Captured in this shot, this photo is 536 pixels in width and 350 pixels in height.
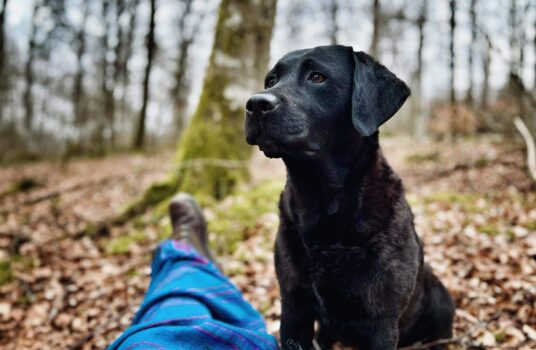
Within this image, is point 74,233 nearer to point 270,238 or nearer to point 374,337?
point 270,238

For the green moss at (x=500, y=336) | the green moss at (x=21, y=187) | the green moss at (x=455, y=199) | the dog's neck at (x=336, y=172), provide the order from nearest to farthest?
the dog's neck at (x=336, y=172) → the green moss at (x=500, y=336) → the green moss at (x=455, y=199) → the green moss at (x=21, y=187)

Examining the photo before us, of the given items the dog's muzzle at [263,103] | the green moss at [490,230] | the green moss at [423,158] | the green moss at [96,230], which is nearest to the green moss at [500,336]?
the green moss at [490,230]

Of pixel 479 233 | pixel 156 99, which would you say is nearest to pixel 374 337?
pixel 479 233

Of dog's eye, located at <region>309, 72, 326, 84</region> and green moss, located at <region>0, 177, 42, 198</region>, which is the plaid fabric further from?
green moss, located at <region>0, 177, 42, 198</region>

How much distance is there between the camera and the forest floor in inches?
119

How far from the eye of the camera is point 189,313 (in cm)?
223

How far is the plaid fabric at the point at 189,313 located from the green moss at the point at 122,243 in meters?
1.67

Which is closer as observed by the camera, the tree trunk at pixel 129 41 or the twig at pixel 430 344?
the twig at pixel 430 344

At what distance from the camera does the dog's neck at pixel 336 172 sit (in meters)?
2.00

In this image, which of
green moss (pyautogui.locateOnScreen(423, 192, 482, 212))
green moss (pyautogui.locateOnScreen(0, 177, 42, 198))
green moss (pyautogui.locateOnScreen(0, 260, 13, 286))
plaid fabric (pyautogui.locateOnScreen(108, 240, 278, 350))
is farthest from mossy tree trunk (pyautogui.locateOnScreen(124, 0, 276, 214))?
green moss (pyautogui.locateOnScreen(0, 177, 42, 198))

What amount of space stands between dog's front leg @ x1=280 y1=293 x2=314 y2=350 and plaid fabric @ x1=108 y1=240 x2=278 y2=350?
0.67 ft

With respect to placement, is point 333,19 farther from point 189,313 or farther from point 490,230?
point 189,313

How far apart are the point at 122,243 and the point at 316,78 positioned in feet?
11.4

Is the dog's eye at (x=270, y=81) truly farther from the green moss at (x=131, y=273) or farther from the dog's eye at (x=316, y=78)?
the green moss at (x=131, y=273)
